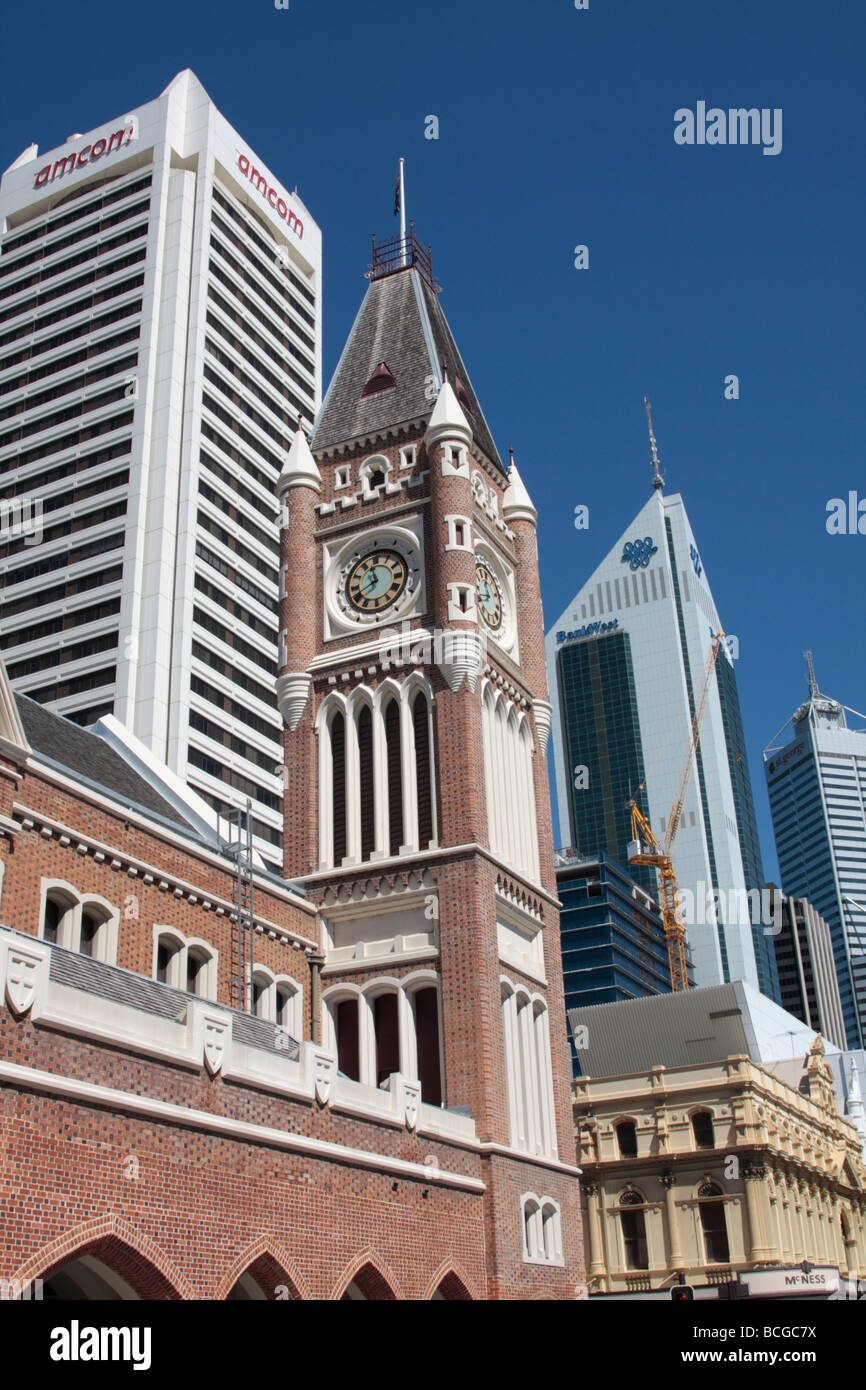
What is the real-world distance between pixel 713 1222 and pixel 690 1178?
86.3 inches

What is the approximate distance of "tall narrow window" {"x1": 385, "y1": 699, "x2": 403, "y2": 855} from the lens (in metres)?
41.2

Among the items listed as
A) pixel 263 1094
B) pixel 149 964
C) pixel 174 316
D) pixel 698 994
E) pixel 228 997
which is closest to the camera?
pixel 263 1094

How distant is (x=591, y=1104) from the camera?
68875 millimetres

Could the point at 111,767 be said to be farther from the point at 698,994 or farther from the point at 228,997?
the point at 698,994

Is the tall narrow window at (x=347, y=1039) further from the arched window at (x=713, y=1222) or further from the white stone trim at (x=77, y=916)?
the arched window at (x=713, y=1222)

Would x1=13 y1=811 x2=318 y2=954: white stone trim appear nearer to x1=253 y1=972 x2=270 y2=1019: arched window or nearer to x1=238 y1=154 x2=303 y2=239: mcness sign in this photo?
x1=253 y1=972 x2=270 y2=1019: arched window

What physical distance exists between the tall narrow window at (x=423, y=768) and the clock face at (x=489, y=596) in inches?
176

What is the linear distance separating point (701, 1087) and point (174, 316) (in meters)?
80.5

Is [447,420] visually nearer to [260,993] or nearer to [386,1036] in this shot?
[260,993]

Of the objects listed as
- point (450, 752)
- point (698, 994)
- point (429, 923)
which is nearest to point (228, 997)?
point (429, 923)

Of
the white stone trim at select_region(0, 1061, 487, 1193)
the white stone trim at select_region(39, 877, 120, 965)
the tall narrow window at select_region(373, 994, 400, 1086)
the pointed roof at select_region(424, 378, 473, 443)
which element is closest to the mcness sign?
the pointed roof at select_region(424, 378, 473, 443)

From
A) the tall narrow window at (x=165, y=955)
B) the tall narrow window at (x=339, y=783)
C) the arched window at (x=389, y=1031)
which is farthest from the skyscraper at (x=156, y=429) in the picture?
the tall narrow window at (x=165, y=955)

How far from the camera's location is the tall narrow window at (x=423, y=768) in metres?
40.9
